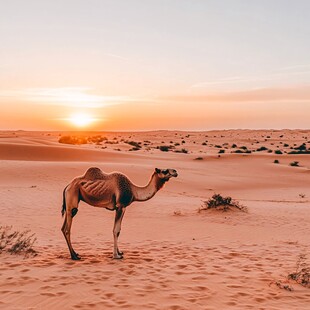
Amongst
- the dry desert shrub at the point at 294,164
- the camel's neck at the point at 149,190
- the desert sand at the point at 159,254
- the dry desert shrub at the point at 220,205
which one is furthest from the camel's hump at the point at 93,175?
the dry desert shrub at the point at 294,164

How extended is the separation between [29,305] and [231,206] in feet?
36.5

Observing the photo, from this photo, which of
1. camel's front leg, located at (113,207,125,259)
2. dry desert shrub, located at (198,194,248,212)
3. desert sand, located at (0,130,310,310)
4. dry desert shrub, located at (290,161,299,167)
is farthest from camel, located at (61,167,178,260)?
dry desert shrub, located at (290,161,299,167)

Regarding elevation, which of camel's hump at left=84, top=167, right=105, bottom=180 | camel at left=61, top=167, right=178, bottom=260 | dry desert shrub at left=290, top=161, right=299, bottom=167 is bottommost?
dry desert shrub at left=290, top=161, right=299, bottom=167

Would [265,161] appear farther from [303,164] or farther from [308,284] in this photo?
[308,284]

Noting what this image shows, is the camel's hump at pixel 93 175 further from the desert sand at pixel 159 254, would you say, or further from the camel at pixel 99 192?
the desert sand at pixel 159 254

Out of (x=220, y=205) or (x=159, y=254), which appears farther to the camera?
(x=220, y=205)

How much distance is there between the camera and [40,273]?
799cm

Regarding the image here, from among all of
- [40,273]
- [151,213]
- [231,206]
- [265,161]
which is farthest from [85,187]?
[265,161]

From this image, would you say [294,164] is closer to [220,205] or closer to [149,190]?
[220,205]

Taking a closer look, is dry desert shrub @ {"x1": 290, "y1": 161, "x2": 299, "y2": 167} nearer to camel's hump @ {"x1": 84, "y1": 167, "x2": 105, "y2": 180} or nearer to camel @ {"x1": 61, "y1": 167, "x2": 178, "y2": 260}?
camel @ {"x1": 61, "y1": 167, "x2": 178, "y2": 260}

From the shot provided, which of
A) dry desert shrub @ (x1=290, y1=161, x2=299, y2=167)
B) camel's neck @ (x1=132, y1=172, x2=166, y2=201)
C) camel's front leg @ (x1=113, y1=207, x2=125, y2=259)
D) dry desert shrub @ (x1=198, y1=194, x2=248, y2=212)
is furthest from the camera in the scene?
dry desert shrub @ (x1=290, y1=161, x2=299, y2=167)

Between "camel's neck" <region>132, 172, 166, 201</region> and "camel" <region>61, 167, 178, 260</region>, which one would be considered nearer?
"camel" <region>61, 167, 178, 260</region>

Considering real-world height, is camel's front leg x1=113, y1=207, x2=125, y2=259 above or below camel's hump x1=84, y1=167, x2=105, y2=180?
below

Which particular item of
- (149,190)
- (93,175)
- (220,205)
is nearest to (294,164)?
(220,205)
